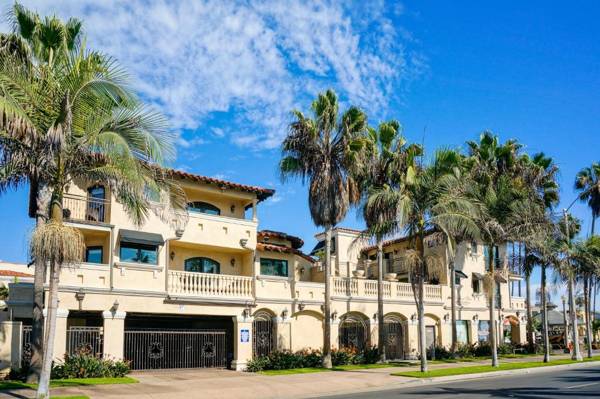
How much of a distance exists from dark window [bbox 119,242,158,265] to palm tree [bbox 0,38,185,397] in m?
11.8

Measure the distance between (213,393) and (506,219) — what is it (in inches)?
807

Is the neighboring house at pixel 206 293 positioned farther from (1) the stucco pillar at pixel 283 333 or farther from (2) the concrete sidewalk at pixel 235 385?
(2) the concrete sidewalk at pixel 235 385

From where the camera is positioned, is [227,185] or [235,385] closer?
[235,385]

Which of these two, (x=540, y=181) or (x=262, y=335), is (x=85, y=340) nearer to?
(x=262, y=335)

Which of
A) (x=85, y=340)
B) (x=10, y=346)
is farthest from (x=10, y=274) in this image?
(x=10, y=346)

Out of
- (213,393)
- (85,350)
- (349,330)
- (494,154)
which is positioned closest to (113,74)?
(213,393)

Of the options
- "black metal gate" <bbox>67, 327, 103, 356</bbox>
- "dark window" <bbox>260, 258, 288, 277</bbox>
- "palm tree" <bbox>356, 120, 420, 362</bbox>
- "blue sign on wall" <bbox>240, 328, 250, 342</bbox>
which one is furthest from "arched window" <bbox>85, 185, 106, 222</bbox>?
"palm tree" <bbox>356, 120, 420, 362</bbox>

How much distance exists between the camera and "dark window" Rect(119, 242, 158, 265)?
29.7m

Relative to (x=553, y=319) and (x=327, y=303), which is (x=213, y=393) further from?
(x=553, y=319)

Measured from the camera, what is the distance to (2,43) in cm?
2181

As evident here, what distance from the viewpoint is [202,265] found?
33.6m

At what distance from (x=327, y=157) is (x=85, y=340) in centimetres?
1396

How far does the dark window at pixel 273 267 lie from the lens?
3609cm

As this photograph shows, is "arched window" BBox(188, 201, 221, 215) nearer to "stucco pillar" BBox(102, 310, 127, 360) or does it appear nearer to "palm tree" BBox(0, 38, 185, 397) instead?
"stucco pillar" BBox(102, 310, 127, 360)
